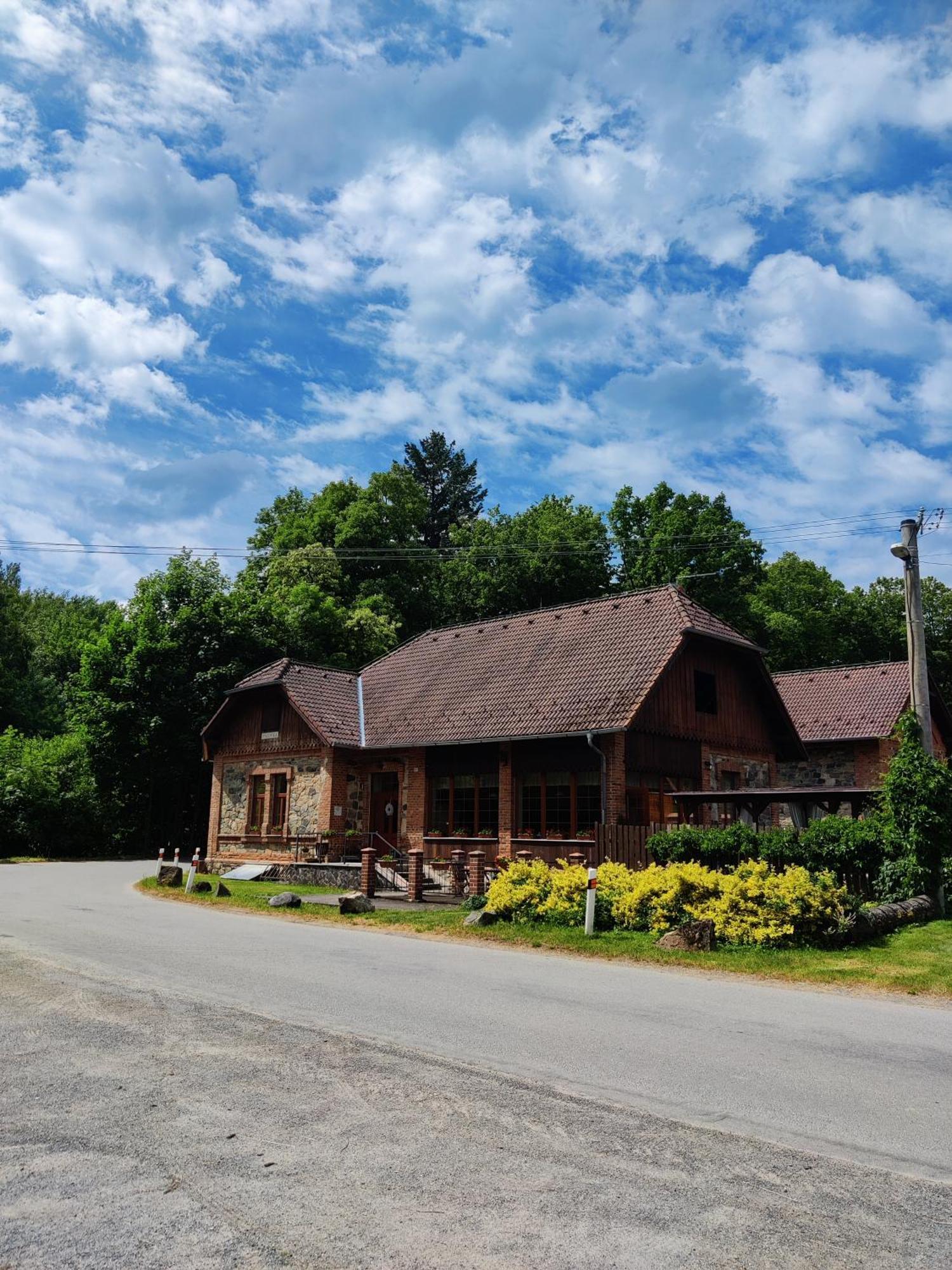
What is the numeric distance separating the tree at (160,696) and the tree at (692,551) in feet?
80.2

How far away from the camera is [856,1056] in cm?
810

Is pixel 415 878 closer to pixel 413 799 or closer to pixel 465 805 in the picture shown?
pixel 465 805

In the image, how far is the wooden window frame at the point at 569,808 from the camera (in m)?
24.9

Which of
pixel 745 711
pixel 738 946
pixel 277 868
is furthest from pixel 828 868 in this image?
pixel 277 868

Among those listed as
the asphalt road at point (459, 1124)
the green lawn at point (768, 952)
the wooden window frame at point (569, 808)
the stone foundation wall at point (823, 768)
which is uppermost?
the stone foundation wall at point (823, 768)

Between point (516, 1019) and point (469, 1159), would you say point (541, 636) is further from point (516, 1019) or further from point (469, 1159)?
point (469, 1159)

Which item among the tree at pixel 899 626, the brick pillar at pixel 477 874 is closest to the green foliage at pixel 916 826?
the brick pillar at pixel 477 874

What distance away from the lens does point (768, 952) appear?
45.8 feet

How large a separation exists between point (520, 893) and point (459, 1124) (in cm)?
1184

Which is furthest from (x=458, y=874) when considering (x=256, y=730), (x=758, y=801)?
(x=256, y=730)

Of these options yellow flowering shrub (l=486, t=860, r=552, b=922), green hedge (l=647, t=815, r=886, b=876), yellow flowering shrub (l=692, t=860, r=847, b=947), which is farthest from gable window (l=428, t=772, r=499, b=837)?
yellow flowering shrub (l=692, t=860, r=847, b=947)

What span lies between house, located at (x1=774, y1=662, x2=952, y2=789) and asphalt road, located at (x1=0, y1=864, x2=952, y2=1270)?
1011 inches

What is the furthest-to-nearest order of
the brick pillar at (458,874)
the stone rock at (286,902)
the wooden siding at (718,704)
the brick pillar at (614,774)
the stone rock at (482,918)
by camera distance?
the wooden siding at (718,704), the brick pillar at (614,774), the brick pillar at (458,874), the stone rock at (286,902), the stone rock at (482,918)

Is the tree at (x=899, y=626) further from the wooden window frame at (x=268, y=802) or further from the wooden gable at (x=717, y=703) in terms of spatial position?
the wooden window frame at (x=268, y=802)
